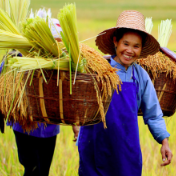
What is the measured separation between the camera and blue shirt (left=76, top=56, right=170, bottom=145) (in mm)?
2240

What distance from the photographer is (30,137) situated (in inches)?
105

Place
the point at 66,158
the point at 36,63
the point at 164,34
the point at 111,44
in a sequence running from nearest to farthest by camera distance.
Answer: the point at 36,63 → the point at 111,44 → the point at 164,34 → the point at 66,158

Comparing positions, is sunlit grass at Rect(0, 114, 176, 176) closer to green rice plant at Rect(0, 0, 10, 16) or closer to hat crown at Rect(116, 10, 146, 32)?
hat crown at Rect(116, 10, 146, 32)

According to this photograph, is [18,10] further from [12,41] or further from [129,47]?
[129,47]

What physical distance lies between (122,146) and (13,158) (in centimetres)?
152

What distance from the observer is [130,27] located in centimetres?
212

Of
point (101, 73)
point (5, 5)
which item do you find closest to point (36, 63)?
point (101, 73)

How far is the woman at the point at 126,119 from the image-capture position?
2.18 meters

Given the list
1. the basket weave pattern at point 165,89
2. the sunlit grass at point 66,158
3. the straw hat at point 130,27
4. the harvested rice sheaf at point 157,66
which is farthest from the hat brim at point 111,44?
the sunlit grass at point 66,158

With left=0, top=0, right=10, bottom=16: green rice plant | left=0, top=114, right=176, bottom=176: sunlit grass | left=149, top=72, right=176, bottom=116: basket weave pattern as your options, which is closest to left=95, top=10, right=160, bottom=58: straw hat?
left=149, top=72, right=176, bottom=116: basket weave pattern

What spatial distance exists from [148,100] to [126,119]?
0.21 metres

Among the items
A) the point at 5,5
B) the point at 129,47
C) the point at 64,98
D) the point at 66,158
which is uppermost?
the point at 5,5

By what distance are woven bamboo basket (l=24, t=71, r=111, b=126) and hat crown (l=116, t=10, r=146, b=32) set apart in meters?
0.59

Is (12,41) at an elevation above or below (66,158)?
above
